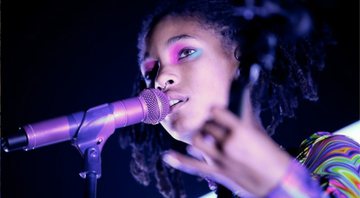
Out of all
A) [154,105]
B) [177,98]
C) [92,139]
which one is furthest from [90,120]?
[177,98]

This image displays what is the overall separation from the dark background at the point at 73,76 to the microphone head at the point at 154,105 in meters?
0.64

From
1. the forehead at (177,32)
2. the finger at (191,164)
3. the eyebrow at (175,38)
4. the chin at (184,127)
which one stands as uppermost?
the forehead at (177,32)

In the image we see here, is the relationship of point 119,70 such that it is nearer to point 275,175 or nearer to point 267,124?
point 267,124

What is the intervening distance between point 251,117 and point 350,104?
1.40 metres

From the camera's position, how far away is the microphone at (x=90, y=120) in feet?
3.00

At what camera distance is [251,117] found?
26.6 inches

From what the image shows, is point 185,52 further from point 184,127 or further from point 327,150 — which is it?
point 327,150

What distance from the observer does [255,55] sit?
4.72 feet

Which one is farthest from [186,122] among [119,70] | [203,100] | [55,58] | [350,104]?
[350,104]

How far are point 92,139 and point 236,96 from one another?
451mm

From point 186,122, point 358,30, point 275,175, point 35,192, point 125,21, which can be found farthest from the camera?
point 358,30

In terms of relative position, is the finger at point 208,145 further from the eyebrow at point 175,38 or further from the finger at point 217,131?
→ the eyebrow at point 175,38

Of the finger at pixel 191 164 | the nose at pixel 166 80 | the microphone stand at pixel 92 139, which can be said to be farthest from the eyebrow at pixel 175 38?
the finger at pixel 191 164

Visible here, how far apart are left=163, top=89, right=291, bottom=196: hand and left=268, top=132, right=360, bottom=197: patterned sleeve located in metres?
0.02
